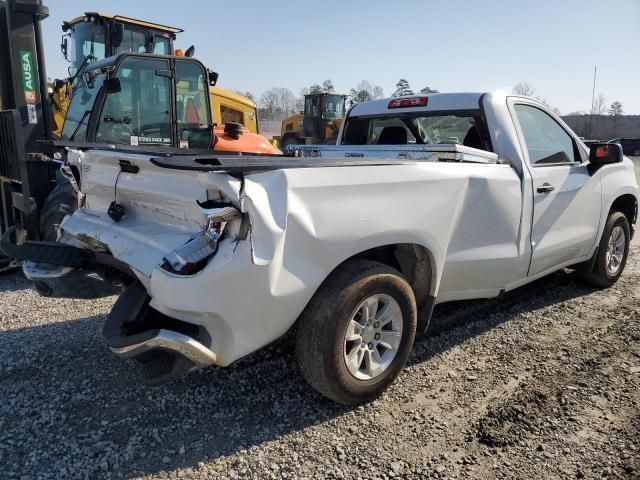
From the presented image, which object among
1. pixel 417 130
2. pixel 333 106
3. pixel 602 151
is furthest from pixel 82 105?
pixel 333 106

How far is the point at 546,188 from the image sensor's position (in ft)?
14.1

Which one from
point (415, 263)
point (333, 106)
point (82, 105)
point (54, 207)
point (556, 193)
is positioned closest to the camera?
point (415, 263)

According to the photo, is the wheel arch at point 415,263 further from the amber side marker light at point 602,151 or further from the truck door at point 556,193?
the amber side marker light at point 602,151

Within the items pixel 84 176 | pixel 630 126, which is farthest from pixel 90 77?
pixel 630 126

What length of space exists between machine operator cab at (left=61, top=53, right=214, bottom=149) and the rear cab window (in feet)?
8.73

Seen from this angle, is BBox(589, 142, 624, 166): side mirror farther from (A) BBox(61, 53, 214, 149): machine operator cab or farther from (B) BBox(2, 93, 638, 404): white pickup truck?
(A) BBox(61, 53, 214, 149): machine operator cab

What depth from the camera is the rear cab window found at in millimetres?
4504

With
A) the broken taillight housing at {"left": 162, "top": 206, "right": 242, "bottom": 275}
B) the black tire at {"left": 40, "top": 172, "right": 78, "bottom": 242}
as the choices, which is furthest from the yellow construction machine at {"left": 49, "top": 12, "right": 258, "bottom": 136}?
the broken taillight housing at {"left": 162, "top": 206, "right": 242, "bottom": 275}

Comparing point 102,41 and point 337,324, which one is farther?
point 102,41

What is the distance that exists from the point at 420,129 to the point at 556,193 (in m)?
1.33

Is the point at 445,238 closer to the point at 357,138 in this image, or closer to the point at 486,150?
the point at 486,150

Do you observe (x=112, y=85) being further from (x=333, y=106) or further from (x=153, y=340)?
(x=333, y=106)

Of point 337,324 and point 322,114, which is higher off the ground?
point 322,114

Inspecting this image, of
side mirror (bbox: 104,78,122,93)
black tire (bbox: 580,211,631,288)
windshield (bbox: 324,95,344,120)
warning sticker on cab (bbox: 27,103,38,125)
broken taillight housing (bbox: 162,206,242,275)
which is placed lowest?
black tire (bbox: 580,211,631,288)
